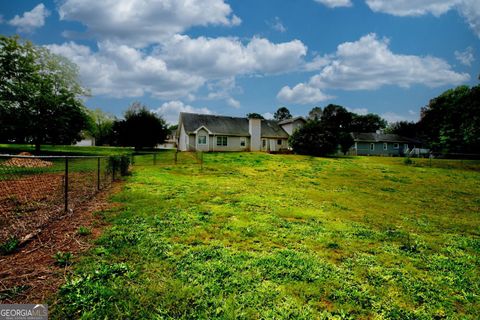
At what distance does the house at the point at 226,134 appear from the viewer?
1411 inches

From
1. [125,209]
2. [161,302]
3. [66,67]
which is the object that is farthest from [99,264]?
[66,67]

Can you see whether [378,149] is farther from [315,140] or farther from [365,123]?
[365,123]

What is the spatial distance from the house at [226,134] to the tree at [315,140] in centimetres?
733

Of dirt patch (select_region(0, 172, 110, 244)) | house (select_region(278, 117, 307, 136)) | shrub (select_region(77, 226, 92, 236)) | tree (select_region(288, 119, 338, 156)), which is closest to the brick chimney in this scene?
house (select_region(278, 117, 307, 136))

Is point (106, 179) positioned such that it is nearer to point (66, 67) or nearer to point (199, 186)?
point (199, 186)

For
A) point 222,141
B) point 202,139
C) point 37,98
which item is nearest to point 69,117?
point 37,98

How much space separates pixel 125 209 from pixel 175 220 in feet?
5.78

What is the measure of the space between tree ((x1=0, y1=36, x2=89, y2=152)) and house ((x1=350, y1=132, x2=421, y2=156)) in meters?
50.7

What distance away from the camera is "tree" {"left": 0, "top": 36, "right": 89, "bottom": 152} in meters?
25.8

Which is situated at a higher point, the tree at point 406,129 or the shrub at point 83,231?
the tree at point 406,129

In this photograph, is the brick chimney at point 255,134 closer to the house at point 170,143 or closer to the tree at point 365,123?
the house at point 170,143

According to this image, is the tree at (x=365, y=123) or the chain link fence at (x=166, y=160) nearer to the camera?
the chain link fence at (x=166, y=160)

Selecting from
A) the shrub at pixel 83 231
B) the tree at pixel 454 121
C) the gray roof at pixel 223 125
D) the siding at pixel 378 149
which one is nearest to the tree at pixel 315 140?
the gray roof at pixel 223 125

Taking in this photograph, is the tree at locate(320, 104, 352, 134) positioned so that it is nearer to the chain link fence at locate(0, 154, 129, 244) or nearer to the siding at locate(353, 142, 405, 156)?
the siding at locate(353, 142, 405, 156)
